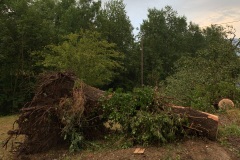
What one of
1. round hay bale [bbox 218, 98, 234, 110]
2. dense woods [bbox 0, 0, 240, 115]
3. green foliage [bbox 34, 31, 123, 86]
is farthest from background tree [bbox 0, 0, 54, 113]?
round hay bale [bbox 218, 98, 234, 110]

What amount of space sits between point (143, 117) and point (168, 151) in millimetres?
826

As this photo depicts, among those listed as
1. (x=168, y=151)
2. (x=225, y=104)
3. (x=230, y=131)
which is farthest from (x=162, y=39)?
(x=168, y=151)

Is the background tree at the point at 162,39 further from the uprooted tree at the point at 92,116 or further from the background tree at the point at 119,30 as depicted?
the uprooted tree at the point at 92,116

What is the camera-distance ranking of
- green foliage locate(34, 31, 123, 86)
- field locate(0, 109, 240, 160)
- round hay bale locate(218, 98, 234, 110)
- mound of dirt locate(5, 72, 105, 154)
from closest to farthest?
field locate(0, 109, 240, 160)
mound of dirt locate(5, 72, 105, 154)
round hay bale locate(218, 98, 234, 110)
green foliage locate(34, 31, 123, 86)

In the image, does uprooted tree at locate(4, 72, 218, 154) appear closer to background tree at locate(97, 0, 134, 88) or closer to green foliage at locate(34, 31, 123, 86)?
green foliage at locate(34, 31, 123, 86)

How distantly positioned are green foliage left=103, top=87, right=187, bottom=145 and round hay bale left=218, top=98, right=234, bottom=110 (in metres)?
4.19

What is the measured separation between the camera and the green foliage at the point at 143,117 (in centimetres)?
570

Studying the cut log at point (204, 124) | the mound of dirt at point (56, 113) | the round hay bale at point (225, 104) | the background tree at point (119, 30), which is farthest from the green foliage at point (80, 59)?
Result: the background tree at point (119, 30)

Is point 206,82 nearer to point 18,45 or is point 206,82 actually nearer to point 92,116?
point 92,116

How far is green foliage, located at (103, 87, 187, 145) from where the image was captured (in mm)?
5703

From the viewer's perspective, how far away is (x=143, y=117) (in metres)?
5.81

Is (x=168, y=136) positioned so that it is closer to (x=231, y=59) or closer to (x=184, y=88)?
(x=184, y=88)

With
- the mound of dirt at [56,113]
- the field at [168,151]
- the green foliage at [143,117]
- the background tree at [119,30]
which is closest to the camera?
the field at [168,151]

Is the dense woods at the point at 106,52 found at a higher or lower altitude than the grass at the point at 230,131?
higher
